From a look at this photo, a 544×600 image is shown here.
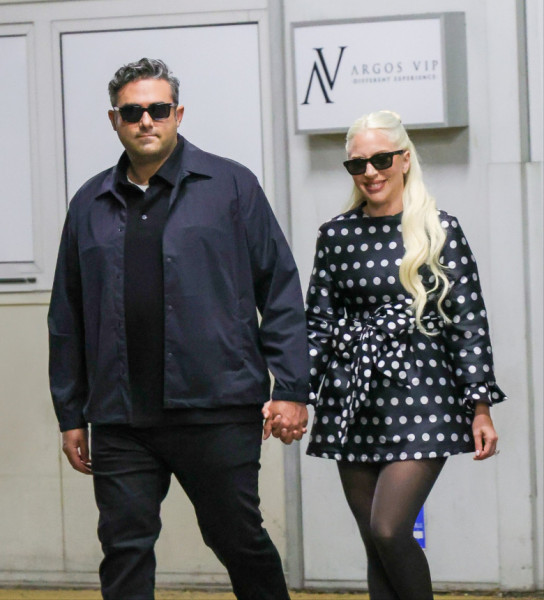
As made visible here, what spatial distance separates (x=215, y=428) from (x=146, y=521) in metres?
0.37

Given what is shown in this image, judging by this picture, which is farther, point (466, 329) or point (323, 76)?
point (323, 76)

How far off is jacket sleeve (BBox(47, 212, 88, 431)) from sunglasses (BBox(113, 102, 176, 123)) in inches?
17.1

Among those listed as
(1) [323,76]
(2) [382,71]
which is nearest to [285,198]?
(1) [323,76]

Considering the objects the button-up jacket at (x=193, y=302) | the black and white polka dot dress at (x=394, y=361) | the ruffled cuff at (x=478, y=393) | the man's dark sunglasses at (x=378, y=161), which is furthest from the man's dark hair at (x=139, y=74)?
the ruffled cuff at (x=478, y=393)

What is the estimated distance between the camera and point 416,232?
4.10 m

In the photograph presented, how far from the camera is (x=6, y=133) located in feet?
19.5

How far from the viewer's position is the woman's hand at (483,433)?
4.09 metres

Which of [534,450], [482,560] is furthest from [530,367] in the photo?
[482,560]

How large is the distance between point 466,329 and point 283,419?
0.65 meters

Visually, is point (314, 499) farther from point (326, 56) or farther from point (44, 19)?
point (44, 19)

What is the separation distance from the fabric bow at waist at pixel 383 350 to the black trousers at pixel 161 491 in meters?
0.34

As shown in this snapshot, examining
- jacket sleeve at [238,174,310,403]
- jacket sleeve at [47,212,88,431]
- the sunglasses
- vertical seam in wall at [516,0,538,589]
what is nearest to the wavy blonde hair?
jacket sleeve at [238,174,310,403]

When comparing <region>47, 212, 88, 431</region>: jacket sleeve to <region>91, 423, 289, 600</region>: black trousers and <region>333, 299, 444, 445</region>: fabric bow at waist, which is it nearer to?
<region>91, 423, 289, 600</region>: black trousers

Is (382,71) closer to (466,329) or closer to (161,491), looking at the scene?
(466,329)
